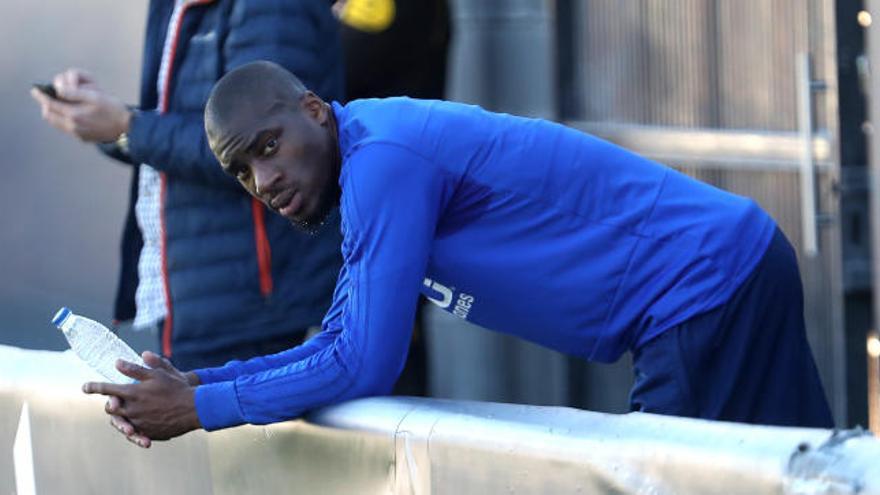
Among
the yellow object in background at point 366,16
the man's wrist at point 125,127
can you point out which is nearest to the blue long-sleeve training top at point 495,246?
the man's wrist at point 125,127

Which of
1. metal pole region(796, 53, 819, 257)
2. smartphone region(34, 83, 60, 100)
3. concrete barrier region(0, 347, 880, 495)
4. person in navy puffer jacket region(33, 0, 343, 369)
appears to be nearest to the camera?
concrete barrier region(0, 347, 880, 495)

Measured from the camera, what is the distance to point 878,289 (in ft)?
17.4

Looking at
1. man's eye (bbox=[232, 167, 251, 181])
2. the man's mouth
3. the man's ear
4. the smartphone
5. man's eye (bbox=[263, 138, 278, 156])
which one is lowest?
the man's mouth

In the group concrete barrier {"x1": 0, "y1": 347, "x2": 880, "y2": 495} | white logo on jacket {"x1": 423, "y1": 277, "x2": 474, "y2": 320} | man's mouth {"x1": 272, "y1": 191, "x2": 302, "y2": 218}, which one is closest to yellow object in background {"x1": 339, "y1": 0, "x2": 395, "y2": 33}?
concrete barrier {"x1": 0, "y1": 347, "x2": 880, "y2": 495}

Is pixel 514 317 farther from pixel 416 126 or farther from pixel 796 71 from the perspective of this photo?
pixel 796 71

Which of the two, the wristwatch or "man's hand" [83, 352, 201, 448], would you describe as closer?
"man's hand" [83, 352, 201, 448]

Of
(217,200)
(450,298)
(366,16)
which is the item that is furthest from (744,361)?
(366,16)

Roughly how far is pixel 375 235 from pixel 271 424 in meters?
0.47

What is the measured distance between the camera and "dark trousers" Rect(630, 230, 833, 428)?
3.61 metres

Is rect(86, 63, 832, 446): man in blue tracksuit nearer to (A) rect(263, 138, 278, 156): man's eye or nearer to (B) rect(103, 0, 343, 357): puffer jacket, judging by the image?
(A) rect(263, 138, 278, 156): man's eye

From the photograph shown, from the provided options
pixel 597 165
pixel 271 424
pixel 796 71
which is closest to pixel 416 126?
pixel 597 165

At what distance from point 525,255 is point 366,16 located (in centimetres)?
270

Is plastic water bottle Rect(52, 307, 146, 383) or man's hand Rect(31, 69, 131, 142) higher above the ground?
man's hand Rect(31, 69, 131, 142)

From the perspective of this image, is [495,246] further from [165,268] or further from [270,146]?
[165,268]
